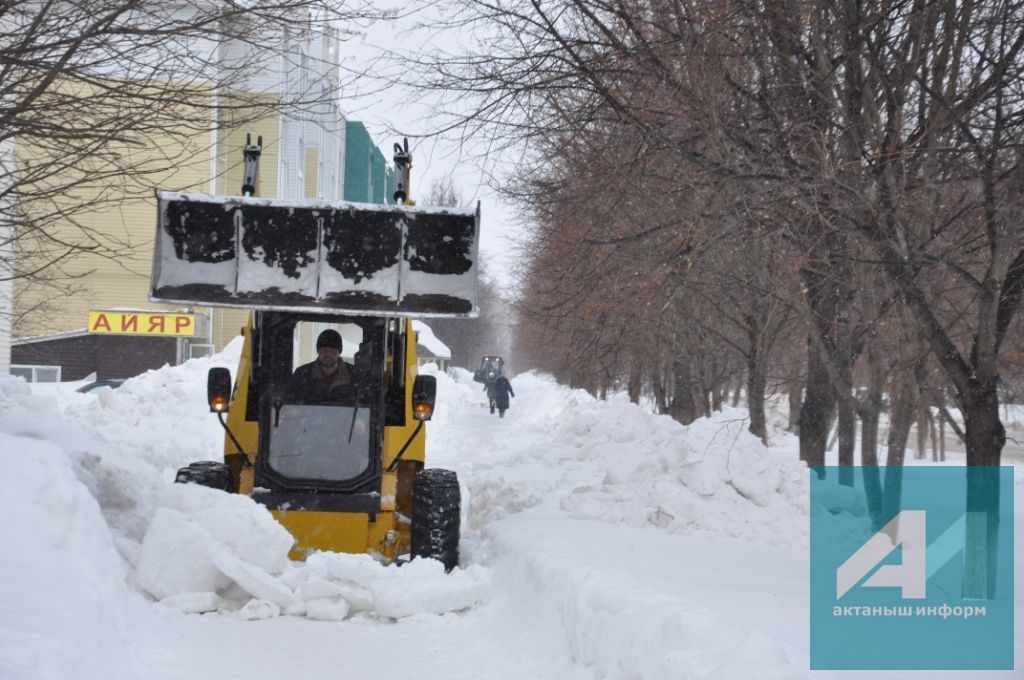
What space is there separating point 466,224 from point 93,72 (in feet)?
10.2

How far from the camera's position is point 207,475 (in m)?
9.17

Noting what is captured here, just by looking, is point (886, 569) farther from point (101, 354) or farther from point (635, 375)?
point (101, 354)

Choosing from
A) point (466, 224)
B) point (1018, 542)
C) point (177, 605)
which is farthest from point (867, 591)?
point (1018, 542)

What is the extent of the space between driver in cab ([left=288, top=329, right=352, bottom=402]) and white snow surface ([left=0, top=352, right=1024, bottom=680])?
1.46 metres

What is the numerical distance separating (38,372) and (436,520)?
109 ft

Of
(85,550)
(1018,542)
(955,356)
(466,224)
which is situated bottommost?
(1018,542)

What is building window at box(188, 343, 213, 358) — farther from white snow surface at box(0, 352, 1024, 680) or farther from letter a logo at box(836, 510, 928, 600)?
letter a logo at box(836, 510, 928, 600)

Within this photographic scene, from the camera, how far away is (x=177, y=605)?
7.46 m

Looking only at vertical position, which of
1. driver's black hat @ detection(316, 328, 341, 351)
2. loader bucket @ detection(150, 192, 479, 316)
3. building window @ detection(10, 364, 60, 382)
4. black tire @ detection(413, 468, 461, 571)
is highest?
loader bucket @ detection(150, 192, 479, 316)

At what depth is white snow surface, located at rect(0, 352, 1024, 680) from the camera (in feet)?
17.4

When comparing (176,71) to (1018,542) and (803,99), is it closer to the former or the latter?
(803,99)

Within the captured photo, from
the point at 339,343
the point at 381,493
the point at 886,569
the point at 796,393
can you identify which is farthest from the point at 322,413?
the point at 796,393

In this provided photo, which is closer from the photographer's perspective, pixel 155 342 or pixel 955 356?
pixel 955 356

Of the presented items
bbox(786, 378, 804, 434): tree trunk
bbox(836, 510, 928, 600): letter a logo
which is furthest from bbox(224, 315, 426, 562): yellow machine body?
bbox(786, 378, 804, 434): tree trunk
